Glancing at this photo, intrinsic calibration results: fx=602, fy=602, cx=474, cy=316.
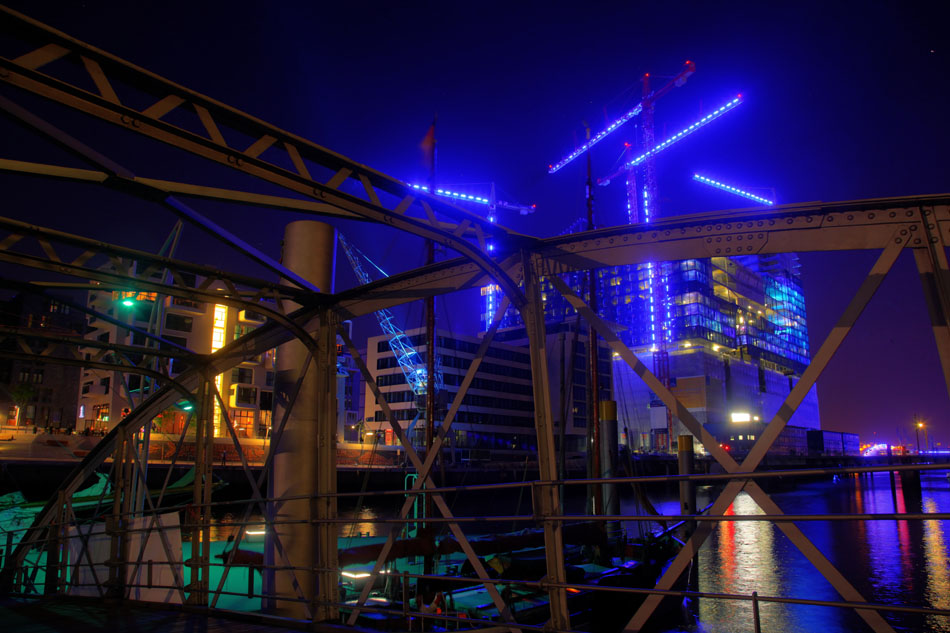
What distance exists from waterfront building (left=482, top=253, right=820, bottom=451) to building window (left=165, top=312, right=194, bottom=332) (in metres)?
65.1

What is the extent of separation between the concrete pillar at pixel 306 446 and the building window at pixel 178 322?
62513 mm

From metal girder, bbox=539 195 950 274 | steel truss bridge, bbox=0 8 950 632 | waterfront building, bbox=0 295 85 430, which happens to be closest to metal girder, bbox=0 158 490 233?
steel truss bridge, bbox=0 8 950 632

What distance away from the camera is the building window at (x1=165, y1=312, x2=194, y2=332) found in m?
66.6

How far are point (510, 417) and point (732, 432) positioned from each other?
165 feet

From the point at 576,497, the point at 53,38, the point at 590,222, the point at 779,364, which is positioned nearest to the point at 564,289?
the point at 53,38

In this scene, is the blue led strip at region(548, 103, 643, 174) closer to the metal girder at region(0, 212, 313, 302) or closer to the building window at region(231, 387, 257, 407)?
the building window at region(231, 387, 257, 407)

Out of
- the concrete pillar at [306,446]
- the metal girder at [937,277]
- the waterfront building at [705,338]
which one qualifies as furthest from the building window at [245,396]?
the metal girder at [937,277]

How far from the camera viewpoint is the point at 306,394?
10789mm

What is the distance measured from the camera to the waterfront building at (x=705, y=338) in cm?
12306

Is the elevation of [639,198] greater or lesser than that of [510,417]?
greater

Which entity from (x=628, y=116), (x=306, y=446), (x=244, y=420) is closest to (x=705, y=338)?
(x=628, y=116)

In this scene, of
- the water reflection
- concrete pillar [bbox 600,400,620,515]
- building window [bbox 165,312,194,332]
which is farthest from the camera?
building window [bbox 165,312,194,332]

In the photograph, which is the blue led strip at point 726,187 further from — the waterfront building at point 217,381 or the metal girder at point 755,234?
the metal girder at point 755,234

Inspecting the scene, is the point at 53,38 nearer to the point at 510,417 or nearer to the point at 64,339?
the point at 64,339
